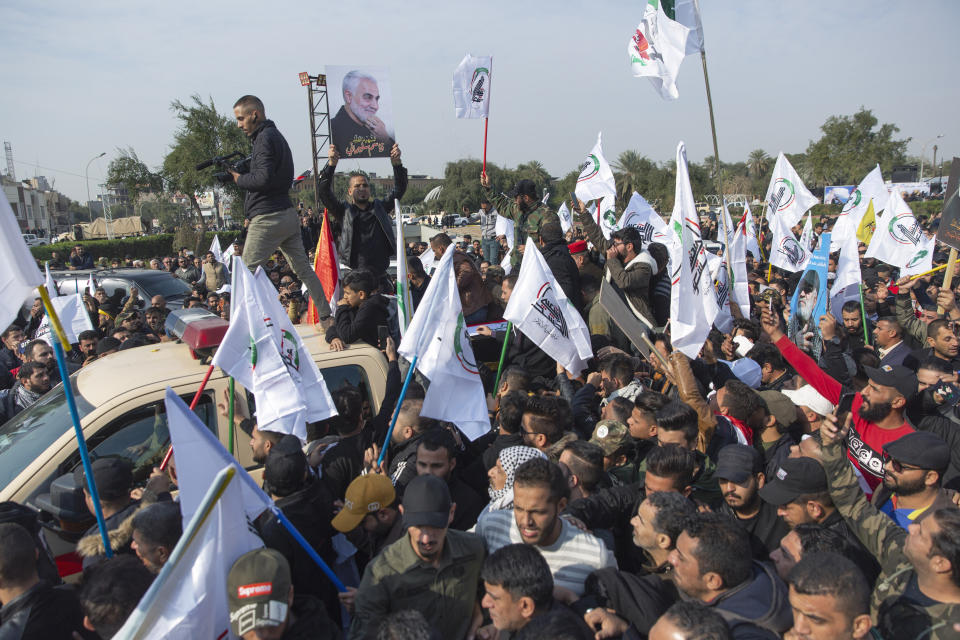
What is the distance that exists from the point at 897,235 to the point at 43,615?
36.1ft

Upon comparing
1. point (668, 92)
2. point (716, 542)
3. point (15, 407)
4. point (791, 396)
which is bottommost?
point (15, 407)

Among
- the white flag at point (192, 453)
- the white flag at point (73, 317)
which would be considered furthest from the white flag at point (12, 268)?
the white flag at point (73, 317)

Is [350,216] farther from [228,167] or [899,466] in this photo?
[899,466]

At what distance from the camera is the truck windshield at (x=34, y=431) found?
12.1ft

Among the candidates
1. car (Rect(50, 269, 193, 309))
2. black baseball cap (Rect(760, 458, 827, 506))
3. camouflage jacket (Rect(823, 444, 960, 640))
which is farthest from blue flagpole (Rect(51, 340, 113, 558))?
car (Rect(50, 269, 193, 309))

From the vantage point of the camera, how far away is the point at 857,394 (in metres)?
4.65

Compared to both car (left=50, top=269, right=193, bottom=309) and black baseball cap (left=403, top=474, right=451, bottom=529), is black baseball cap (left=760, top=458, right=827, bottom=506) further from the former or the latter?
car (left=50, top=269, right=193, bottom=309)

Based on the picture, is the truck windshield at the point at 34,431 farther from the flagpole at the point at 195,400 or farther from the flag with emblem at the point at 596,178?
the flag with emblem at the point at 596,178

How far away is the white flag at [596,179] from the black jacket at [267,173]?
6229 mm

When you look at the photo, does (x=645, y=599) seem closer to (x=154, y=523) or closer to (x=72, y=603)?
(x=154, y=523)

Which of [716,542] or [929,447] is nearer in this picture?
[716,542]

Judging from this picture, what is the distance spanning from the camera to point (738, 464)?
353 centimetres

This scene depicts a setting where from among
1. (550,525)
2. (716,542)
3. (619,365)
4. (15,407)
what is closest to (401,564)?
(550,525)

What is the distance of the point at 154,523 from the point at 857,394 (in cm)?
435
